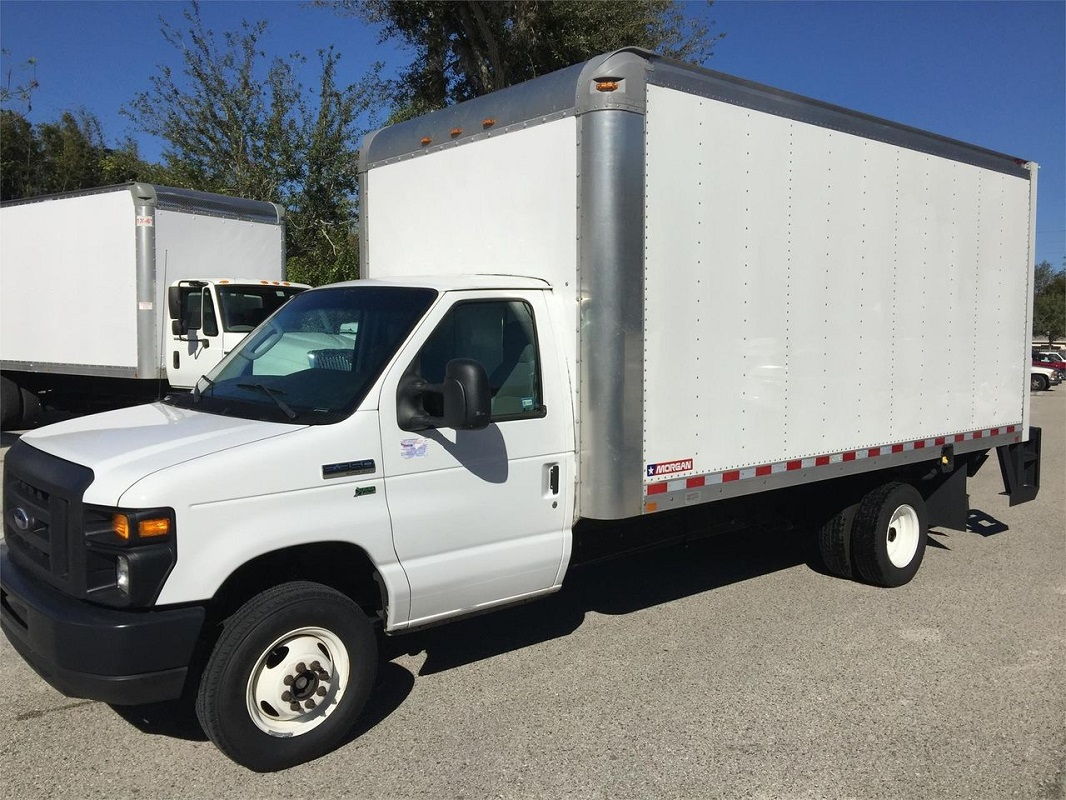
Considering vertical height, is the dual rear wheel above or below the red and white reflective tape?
below

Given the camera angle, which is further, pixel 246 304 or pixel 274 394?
pixel 246 304

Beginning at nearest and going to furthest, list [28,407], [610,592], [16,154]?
[610,592]
[28,407]
[16,154]

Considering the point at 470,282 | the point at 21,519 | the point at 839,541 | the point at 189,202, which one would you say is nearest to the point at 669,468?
the point at 470,282

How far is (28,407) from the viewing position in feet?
45.8

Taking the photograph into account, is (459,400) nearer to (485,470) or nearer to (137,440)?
(485,470)

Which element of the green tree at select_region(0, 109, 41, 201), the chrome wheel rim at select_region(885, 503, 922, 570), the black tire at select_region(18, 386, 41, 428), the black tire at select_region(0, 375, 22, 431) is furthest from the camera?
the green tree at select_region(0, 109, 41, 201)

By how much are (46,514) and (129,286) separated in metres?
8.79

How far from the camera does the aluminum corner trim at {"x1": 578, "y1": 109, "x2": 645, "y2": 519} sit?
463 cm

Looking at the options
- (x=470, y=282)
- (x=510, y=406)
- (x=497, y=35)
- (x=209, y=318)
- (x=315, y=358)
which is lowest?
(x=510, y=406)

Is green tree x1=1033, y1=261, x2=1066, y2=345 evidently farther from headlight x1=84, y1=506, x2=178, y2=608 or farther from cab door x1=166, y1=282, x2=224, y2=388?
headlight x1=84, y1=506, x2=178, y2=608

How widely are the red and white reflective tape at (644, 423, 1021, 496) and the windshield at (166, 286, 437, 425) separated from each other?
160 centimetres

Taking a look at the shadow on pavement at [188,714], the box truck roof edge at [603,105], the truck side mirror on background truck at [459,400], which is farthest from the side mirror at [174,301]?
the truck side mirror on background truck at [459,400]

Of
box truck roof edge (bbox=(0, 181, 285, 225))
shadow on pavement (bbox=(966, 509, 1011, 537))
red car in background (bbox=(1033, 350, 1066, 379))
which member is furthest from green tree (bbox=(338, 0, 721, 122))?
red car in background (bbox=(1033, 350, 1066, 379))

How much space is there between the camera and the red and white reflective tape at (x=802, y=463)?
5023 millimetres
